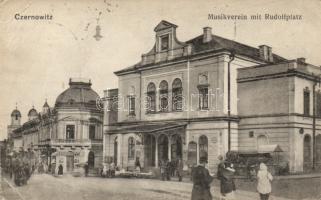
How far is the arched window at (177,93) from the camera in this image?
14.5 metres

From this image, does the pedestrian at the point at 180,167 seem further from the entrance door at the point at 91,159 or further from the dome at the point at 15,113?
the dome at the point at 15,113

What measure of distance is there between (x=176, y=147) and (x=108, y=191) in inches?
165

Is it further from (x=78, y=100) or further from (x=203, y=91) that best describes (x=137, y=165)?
(x=78, y=100)

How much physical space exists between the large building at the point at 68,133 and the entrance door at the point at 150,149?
214cm

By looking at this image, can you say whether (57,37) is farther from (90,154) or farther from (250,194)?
(90,154)

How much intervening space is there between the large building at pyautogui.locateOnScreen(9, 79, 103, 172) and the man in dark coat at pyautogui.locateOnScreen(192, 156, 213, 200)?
7.22 metres

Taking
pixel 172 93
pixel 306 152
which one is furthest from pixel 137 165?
pixel 306 152

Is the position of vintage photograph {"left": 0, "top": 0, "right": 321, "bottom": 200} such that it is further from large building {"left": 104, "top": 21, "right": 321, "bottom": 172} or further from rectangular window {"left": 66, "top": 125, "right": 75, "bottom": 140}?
rectangular window {"left": 66, "top": 125, "right": 75, "bottom": 140}

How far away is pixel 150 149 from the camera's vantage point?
15.6 m

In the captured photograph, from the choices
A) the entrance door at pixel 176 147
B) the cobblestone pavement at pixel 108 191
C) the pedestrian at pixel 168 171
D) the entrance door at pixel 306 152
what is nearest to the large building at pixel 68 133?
the entrance door at pixel 176 147

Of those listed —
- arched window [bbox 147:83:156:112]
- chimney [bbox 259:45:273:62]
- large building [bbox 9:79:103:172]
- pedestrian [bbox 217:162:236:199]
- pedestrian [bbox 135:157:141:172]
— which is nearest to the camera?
pedestrian [bbox 217:162:236:199]

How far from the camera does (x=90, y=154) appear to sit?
1752cm

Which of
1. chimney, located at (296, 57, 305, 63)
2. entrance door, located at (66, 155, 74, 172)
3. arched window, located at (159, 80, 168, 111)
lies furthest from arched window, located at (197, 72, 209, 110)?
entrance door, located at (66, 155, 74, 172)

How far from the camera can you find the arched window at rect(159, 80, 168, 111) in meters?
14.7
